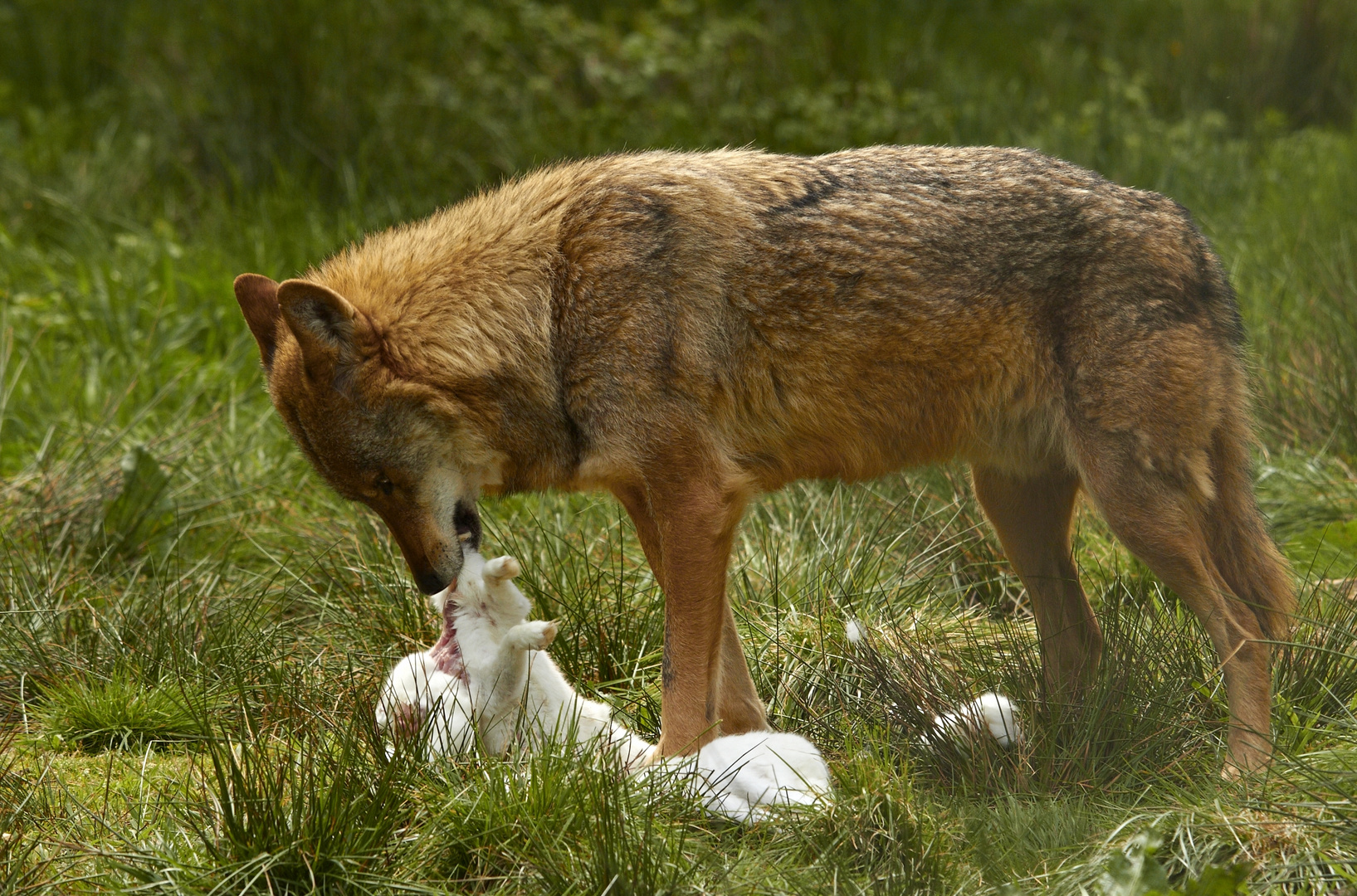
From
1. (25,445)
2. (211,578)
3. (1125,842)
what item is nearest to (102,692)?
(211,578)

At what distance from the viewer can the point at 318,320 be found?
159 inches

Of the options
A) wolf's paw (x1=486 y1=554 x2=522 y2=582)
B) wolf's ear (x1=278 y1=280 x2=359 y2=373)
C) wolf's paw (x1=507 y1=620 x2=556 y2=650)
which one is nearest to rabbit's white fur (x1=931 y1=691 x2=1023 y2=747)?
wolf's paw (x1=507 y1=620 x2=556 y2=650)

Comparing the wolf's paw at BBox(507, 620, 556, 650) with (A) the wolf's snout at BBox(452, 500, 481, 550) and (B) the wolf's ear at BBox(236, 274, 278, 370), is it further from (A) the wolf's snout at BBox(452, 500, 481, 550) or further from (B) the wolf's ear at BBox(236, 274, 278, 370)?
(B) the wolf's ear at BBox(236, 274, 278, 370)

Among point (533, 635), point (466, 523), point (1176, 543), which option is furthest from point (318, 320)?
point (1176, 543)

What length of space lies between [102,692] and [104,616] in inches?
20.1

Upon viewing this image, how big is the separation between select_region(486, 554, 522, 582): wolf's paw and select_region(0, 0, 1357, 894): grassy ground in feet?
1.85

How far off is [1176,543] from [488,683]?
2286 mm

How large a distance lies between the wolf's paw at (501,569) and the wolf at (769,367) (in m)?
0.34

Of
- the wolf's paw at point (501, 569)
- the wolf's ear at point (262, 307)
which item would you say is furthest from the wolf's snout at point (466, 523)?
the wolf's ear at point (262, 307)

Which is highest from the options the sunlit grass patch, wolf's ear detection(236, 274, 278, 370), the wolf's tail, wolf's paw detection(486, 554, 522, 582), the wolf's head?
wolf's ear detection(236, 274, 278, 370)

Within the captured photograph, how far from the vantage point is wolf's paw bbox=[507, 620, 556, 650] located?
3883 mm

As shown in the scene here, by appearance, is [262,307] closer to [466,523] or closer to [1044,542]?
[466,523]

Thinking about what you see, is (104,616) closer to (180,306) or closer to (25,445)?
(25,445)

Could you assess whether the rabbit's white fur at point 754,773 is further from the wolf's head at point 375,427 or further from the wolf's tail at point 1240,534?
the wolf's tail at point 1240,534
